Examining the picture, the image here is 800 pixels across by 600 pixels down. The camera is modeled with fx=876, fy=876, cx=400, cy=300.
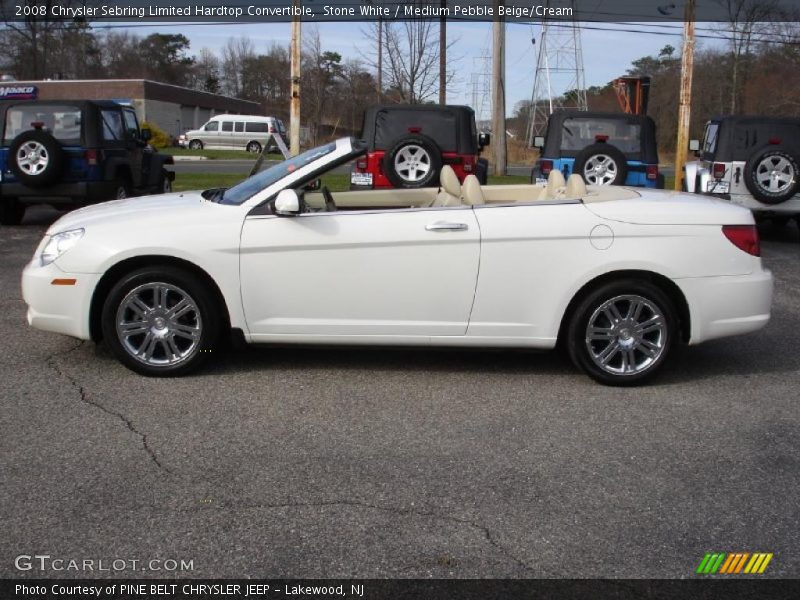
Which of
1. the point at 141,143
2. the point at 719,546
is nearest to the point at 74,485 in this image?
the point at 719,546

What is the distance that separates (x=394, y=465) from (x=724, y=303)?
2.65 m

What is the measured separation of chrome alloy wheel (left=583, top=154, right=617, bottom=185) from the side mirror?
7530 millimetres

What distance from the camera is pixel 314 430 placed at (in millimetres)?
4766

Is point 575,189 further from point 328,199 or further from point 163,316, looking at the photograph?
point 163,316

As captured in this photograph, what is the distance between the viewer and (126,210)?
19.2ft

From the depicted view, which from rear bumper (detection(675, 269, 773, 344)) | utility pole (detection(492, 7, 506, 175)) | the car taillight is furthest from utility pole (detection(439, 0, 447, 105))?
rear bumper (detection(675, 269, 773, 344))

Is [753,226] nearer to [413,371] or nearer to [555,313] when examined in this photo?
[555,313]

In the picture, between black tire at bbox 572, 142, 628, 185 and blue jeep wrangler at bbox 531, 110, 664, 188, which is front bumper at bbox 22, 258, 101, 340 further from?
blue jeep wrangler at bbox 531, 110, 664, 188

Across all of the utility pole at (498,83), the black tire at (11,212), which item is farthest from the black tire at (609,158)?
the utility pole at (498,83)

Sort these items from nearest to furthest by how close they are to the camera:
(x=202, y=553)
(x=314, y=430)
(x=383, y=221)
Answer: (x=202, y=553), (x=314, y=430), (x=383, y=221)

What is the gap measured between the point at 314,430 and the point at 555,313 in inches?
70.6

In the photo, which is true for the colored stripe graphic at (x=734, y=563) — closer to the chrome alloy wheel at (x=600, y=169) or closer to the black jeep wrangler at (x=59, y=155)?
the chrome alloy wheel at (x=600, y=169)

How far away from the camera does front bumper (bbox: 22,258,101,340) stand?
18.1 feet
